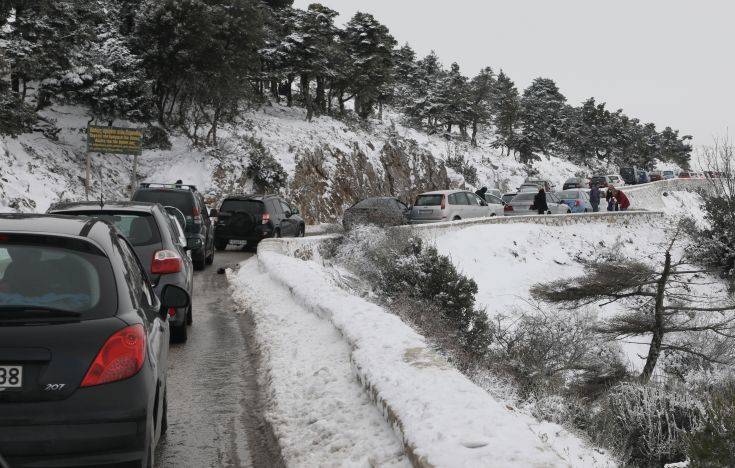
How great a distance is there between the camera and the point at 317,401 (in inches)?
229

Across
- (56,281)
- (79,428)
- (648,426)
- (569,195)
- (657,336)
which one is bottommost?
(657,336)

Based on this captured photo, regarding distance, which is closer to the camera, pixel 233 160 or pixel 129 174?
pixel 129 174

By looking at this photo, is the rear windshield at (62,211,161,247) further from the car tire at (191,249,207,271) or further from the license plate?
the car tire at (191,249,207,271)

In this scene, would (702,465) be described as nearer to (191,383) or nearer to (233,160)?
(191,383)

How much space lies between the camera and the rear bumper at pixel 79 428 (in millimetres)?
2842

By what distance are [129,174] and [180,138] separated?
224 inches

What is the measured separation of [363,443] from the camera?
4684 millimetres

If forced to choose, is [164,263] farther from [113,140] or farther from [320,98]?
[320,98]

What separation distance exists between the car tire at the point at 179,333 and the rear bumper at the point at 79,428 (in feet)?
17.7

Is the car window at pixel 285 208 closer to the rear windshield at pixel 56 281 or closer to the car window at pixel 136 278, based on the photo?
the car window at pixel 136 278

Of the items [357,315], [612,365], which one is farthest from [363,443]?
[612,365]

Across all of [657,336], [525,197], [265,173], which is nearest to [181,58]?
[265,173]

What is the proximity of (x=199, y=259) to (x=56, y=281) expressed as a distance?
13.4 meters

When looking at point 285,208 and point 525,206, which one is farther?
point 525,206
